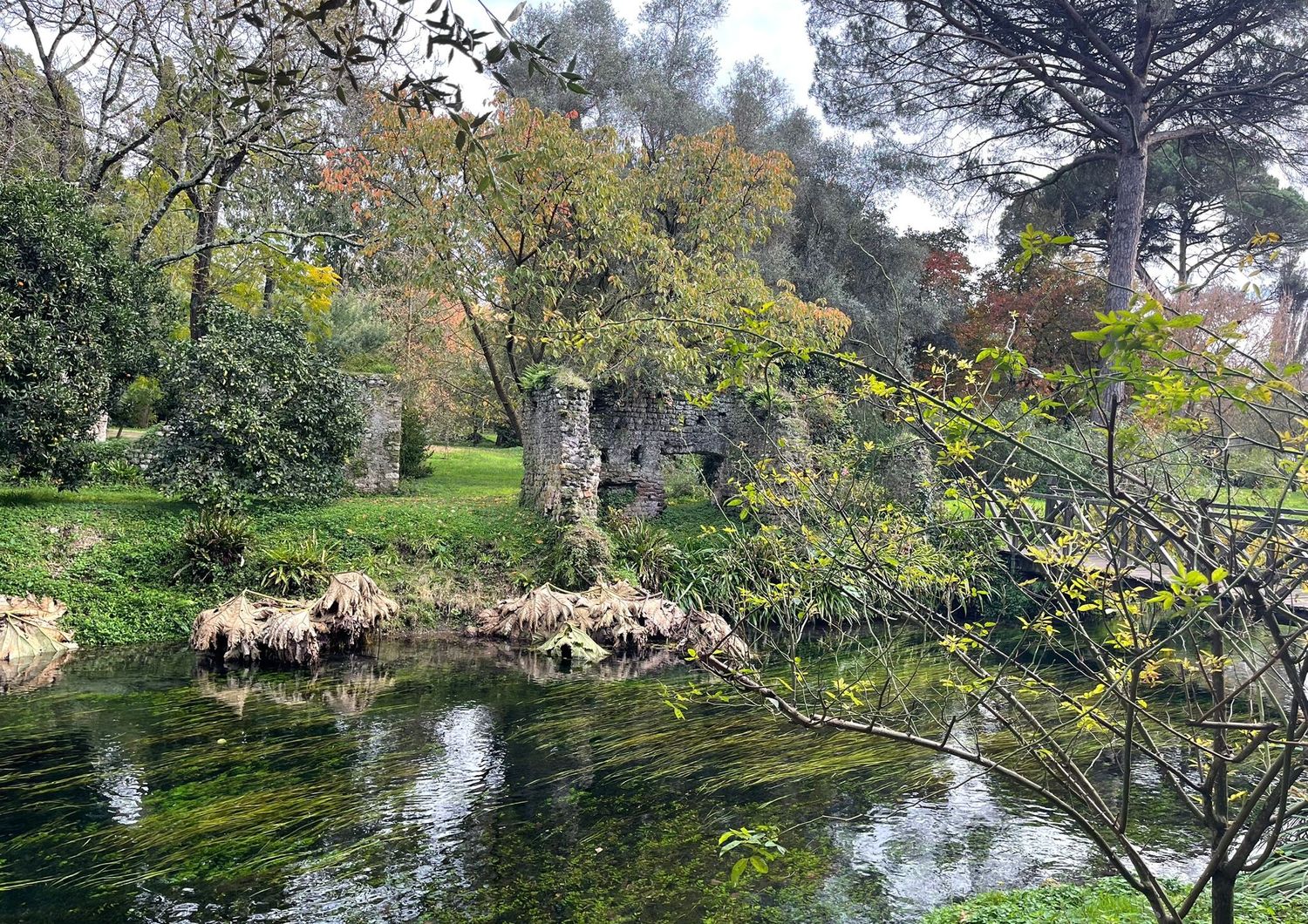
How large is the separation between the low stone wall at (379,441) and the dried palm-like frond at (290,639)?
22.2 feet

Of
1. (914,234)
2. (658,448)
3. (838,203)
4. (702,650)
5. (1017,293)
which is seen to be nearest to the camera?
(702,650)

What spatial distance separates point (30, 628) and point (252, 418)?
4472 millimetres

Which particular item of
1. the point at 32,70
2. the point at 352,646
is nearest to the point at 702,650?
the point at 352,646

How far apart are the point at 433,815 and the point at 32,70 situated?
54.6 ft

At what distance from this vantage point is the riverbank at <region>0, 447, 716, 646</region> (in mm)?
11711

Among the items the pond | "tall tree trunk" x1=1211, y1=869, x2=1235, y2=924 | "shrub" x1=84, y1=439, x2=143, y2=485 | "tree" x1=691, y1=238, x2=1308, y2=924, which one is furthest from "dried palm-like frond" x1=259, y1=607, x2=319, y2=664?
"tall tree trunk" x1=1211, y1=869, x2=1235, y2=924

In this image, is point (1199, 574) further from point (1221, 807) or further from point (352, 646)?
point (352, 646)

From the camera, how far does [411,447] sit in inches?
763

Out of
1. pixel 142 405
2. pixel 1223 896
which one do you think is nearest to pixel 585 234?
pixel 1223 896

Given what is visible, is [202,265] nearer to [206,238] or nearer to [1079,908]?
Answer: [206,238]


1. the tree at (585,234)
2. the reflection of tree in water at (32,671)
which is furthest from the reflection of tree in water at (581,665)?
the tree at (585,234)

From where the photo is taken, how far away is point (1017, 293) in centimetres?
2378

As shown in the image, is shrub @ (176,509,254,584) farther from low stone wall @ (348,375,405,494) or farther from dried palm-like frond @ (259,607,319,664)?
low stone wall @ (348,375,405,494)

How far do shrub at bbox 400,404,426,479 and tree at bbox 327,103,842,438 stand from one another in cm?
304
